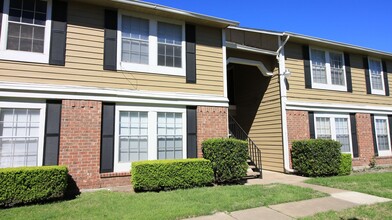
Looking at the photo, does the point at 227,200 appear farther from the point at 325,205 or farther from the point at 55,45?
the point at 55,45

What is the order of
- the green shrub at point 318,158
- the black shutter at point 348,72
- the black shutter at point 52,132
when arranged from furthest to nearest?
1. the black shutter at point 348,72
2. the green shrub at point 318,158
3. the black shutter at point 52,132

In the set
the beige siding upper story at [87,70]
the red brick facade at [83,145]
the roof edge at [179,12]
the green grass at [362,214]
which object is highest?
the roof edge at [179,12]

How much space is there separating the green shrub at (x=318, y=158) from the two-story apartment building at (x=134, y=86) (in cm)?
63

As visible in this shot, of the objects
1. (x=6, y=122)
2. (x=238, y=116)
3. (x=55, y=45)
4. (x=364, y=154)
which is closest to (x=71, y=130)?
(x=6, y=122)

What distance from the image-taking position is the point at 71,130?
6.99 meters

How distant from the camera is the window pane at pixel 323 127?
36.8 ft

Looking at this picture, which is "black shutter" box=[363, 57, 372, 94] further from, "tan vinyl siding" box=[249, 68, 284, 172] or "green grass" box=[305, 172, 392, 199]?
"green grass" box=[305, 172, 392, 199]

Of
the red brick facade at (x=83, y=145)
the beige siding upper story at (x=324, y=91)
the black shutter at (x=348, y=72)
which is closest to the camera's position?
the red brick facade at (x=83, y=145)

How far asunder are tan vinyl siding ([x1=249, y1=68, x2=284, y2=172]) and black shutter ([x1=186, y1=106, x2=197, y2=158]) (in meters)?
3.94

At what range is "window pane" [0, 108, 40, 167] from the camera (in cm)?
639

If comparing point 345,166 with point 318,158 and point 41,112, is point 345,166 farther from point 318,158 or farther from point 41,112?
point 41,112

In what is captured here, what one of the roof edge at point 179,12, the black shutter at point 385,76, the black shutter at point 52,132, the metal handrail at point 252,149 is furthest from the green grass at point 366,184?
the black shutter at point 52,132

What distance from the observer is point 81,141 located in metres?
7.05

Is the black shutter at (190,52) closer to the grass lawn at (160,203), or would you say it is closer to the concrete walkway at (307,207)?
the grass lawn at (160,203)
